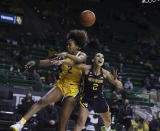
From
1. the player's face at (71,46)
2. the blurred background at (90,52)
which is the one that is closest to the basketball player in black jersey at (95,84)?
the player's face at (71,46)

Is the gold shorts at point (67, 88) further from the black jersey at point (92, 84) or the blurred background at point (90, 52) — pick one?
the blurred background at point (90, 52)

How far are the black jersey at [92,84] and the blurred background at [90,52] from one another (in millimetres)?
859

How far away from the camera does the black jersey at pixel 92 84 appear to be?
573 centimetres

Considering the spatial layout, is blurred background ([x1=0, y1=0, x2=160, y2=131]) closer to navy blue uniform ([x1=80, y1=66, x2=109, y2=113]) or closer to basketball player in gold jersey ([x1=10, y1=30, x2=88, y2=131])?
basketball player in gold jersey ([x1=10, y1=30, x2=88, y2=131])

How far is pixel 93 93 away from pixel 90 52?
37.4 ft

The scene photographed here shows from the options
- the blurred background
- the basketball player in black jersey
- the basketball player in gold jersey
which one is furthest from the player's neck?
the blurred background

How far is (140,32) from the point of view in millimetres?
22797

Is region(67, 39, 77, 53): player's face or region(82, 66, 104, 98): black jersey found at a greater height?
region(67, 39, 77, 53): player's face

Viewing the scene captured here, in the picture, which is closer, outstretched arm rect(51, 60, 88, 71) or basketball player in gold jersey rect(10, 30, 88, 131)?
outstretched arm rect(51, 60, 88, 71)

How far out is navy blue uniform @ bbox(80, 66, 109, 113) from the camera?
5730 millimetres

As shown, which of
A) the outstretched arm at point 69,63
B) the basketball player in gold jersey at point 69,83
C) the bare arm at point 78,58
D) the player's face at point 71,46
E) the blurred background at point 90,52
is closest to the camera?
the outstretched arm at point 69,63

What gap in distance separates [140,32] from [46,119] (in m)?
16.1

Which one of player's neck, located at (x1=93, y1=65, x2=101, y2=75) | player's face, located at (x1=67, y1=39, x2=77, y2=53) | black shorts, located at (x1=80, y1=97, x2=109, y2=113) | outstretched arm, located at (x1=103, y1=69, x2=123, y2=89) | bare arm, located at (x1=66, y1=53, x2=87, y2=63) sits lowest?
black shorts, located at (x1=80, y1=97, x2=109, y2=113)

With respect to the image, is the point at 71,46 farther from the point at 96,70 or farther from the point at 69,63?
the point at 96,70
